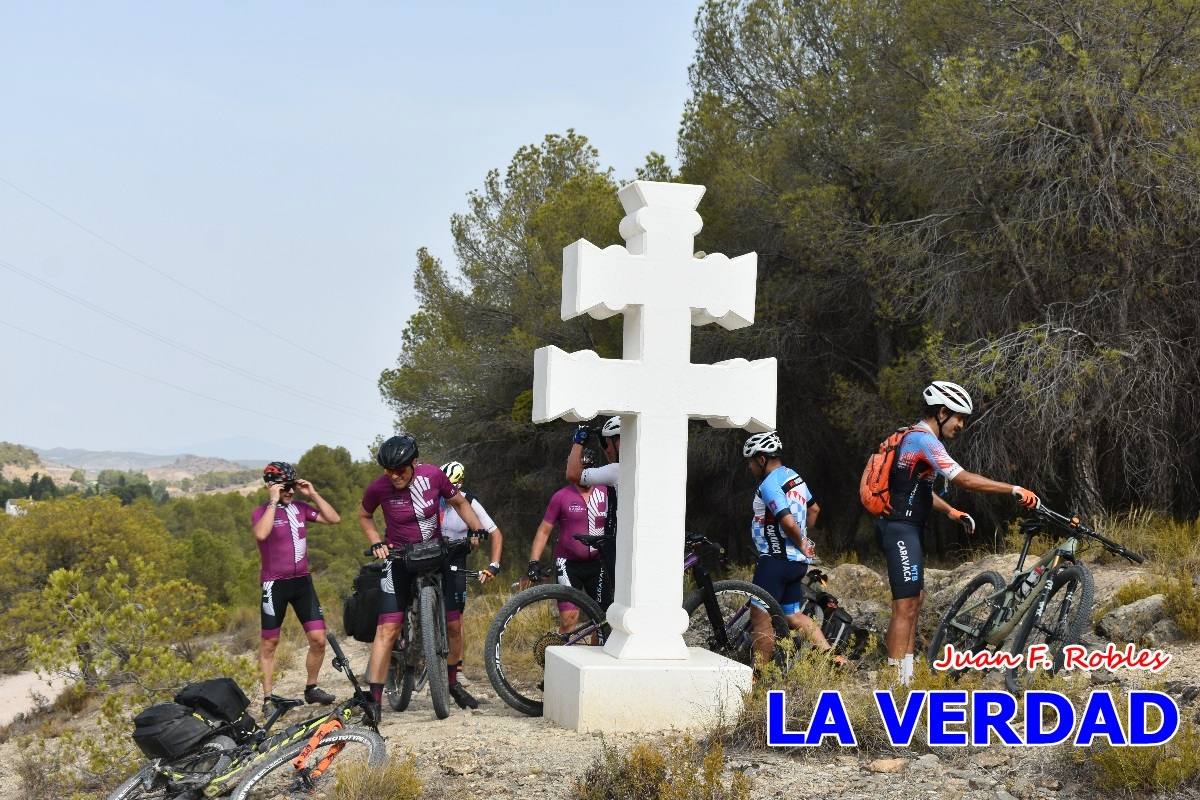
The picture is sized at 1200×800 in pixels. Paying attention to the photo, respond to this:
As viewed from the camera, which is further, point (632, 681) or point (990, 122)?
point (990, 122)

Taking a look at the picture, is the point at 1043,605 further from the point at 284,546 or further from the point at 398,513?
the point at 284,546

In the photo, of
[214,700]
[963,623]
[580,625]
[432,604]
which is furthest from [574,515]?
[214,700]

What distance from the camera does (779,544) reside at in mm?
7988

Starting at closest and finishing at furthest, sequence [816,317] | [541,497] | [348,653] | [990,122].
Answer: [348,653], [990,122], [816,317], [541,497]

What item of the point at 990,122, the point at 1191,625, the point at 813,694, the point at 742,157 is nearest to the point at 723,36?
the point at 742,157

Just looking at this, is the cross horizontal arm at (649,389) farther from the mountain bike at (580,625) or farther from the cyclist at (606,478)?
the cyclist at (606,478)

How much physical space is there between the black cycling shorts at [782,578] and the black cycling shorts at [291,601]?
9.38 feet

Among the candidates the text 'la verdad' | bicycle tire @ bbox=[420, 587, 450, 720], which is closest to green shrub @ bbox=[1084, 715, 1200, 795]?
the text 'la verdad'

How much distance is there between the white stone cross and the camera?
6.91 meters

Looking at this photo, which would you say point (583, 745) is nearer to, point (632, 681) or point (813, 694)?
point (632, 681)

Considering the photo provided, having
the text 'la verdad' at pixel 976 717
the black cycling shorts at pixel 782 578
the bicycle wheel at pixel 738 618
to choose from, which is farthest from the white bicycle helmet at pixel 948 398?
the text 'la verdad' at pixel 976 717

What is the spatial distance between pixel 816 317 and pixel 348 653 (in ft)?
33.8

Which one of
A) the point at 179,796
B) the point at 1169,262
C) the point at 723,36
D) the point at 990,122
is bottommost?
the point at 179,796

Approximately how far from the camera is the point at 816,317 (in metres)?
20.4
